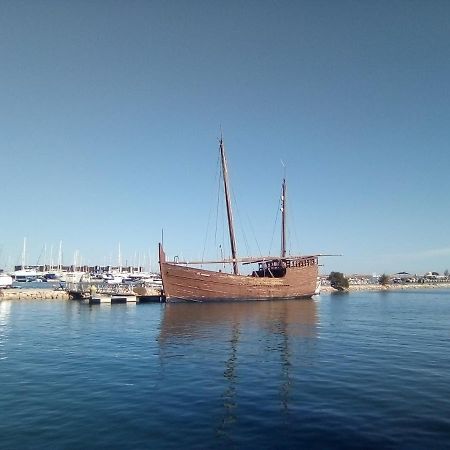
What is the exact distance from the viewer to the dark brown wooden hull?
57.8m

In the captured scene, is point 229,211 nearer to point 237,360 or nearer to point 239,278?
point 239,278

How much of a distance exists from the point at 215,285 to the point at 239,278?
172 inches

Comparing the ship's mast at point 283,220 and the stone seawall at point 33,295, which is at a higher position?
the ship's mast at point 283,220

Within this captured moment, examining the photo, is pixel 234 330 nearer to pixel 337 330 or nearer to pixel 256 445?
pixel 337 330

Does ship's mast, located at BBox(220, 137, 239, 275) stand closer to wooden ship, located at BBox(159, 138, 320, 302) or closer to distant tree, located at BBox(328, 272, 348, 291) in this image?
wooden ship, located at BBox(159, 138, 320, 302)

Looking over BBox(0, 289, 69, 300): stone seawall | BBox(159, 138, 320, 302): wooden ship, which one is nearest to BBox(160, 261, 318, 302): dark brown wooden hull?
BBox(159, 138, 320, 302): wooden ship

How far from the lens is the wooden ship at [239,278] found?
57953 mm

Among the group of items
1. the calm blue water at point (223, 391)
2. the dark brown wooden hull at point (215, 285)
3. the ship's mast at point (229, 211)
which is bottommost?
the calm blue water at point (223, 391)

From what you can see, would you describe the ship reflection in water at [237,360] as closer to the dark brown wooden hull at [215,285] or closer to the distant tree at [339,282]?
the dark brown wooden hull at [215,285]

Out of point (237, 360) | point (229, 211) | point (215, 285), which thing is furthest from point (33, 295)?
point (237, 360)

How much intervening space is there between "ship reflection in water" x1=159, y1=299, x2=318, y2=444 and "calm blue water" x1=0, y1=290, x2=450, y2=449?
3.0 inches

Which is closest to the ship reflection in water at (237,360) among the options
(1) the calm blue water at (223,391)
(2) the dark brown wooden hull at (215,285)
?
(1) the calm blue water at (223,391)

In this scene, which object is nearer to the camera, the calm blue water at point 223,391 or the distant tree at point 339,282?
the calm blue water at point 223,391

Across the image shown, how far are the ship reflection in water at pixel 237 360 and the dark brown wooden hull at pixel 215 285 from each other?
68.4 feet
